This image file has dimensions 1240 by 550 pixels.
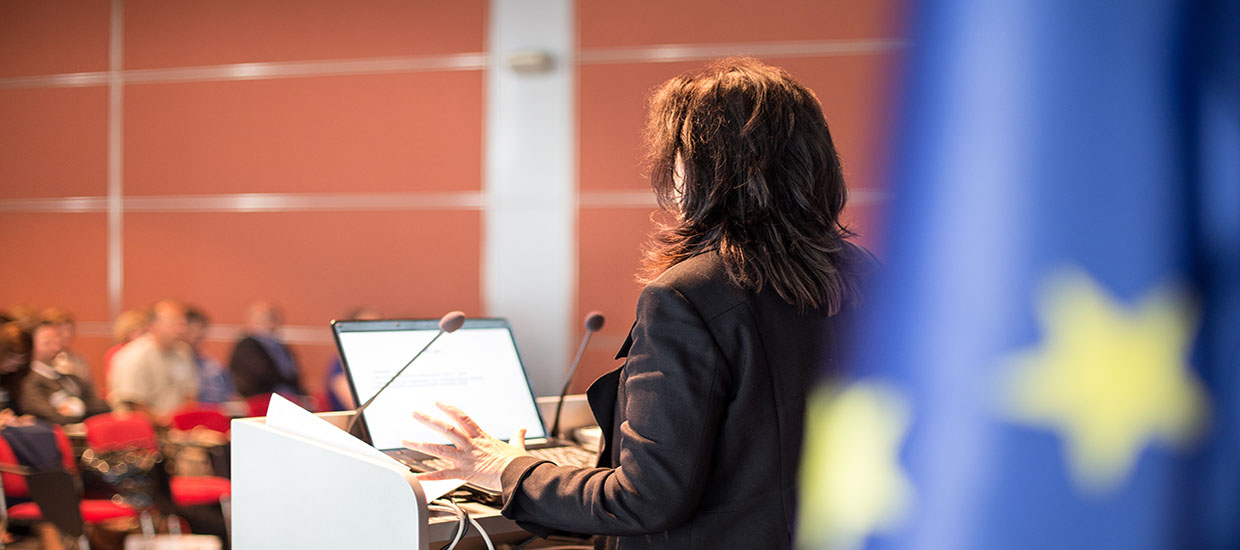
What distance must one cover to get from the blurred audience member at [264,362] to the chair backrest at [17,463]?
188cm

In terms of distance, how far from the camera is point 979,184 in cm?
28

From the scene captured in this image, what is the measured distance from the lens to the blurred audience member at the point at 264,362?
19.5 feet

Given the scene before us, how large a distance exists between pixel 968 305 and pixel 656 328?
3.29 ft

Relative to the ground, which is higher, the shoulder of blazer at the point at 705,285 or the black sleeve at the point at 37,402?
the shoulder of blazer at the point at 705,285

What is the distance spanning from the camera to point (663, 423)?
1.25 metres

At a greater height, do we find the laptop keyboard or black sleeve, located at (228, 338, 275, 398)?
the laptop keyboard

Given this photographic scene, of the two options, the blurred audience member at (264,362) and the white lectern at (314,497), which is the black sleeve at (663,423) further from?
the blurred audience member at (264,362)

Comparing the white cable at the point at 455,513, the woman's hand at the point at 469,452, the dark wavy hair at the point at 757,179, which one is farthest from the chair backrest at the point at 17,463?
the dark wavy hair at the point at 757,179

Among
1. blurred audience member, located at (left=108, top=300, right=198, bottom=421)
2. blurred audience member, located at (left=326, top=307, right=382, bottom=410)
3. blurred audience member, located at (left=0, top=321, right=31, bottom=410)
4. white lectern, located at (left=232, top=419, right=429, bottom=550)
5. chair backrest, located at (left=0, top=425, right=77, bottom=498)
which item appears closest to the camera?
white lectern, located at (left=232, top=419, right=429, bottom=550)

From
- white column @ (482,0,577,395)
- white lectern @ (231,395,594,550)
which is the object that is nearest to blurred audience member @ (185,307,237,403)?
white column @ (482,0,577,395)

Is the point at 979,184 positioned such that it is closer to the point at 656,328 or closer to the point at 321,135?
the point at 656,328

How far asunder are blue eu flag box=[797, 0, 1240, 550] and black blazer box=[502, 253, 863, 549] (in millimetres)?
974

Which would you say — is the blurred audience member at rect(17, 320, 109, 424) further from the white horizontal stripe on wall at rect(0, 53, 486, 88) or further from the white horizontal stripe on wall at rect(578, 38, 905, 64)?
the white horizontal stripe on wall at rect(578, 38, 905, 64)

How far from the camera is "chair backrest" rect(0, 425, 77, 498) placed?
378 centimetres
